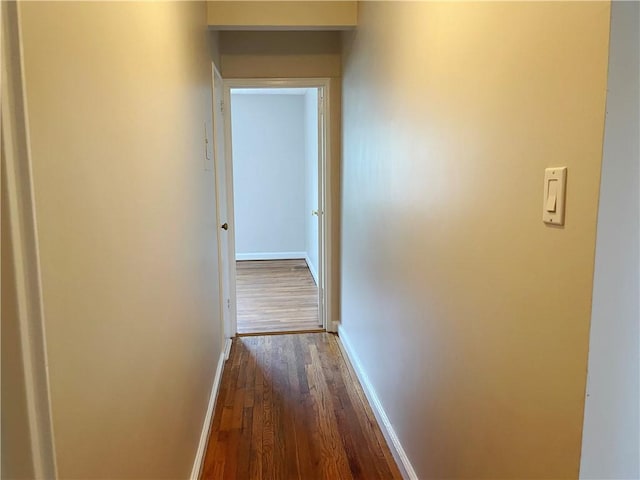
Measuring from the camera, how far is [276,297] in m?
4.66

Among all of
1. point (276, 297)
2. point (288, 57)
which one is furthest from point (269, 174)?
point (288, 57)

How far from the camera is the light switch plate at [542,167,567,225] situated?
847 mm

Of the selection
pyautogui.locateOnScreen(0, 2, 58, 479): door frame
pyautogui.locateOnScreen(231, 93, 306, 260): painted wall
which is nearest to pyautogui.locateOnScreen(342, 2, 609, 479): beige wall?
pyautogui.locateOnScreen(0, 2, 58, 479): door frame

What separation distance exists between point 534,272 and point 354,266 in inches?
80.3

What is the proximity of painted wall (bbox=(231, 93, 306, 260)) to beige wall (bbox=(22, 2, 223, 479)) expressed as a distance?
4491 millimetres

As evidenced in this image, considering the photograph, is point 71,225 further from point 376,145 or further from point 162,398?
point 376,145

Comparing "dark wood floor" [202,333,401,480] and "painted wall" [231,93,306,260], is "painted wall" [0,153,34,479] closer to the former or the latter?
"dark wood floor" [202,333,401,480]

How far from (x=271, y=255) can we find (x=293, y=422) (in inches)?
171

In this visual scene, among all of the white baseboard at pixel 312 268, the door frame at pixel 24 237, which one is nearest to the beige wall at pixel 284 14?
the door frame at pixel 24 237

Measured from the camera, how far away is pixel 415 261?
1.74 meters

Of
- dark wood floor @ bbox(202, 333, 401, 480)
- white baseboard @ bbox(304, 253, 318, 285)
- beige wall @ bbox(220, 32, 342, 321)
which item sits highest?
beige wall @ bbox(220, 32, 342, 321)

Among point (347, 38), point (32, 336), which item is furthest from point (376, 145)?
point (32, 336)

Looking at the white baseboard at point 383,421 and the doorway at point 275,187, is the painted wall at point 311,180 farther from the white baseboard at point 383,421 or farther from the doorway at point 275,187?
the white baseboard at point 383,421

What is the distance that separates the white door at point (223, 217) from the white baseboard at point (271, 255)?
3.06 meters
